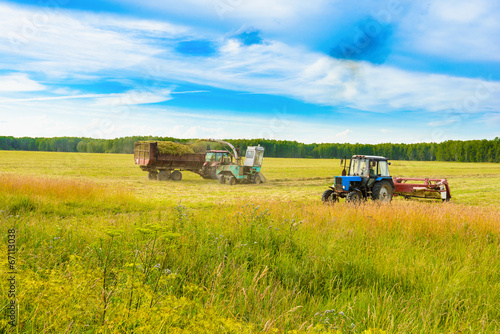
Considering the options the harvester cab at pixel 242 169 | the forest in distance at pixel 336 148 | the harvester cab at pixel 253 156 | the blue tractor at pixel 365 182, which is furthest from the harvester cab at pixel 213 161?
the forest in distance at pixel 336 148

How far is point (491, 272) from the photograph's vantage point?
5023 mm

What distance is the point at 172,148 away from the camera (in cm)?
2331

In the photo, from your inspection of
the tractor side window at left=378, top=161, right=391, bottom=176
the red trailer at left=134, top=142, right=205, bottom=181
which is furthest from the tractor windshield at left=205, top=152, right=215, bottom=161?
the tractor side window at left=378, top=161, right=391, bottom=176

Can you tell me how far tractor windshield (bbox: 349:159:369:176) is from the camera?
13810mm

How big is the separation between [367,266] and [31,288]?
420 centimetres

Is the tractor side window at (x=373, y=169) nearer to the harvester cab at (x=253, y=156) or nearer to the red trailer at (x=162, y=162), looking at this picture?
the harvester cab at (x=253, y=156)

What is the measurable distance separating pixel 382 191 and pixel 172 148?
14600 mm

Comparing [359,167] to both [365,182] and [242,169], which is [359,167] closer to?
[365,182]

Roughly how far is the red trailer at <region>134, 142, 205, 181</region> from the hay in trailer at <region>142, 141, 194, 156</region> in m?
0.22

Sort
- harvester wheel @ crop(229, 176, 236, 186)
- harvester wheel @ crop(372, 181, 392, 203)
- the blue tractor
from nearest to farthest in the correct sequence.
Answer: the blue tractor < harvester wheel @ crop(372, 181, 392, 203) < harvester wheel @ crop(229, 176, 236, 186)

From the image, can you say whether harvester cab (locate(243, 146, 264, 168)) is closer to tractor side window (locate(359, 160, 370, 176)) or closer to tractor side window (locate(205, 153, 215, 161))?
tractor side window (locate(205, 153, 215, 161))

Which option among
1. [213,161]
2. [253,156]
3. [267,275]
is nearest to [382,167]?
[253,156]

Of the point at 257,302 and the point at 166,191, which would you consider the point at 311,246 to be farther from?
the point at 166,191

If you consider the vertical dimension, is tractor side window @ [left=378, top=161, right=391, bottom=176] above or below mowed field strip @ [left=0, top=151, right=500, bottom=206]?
above
